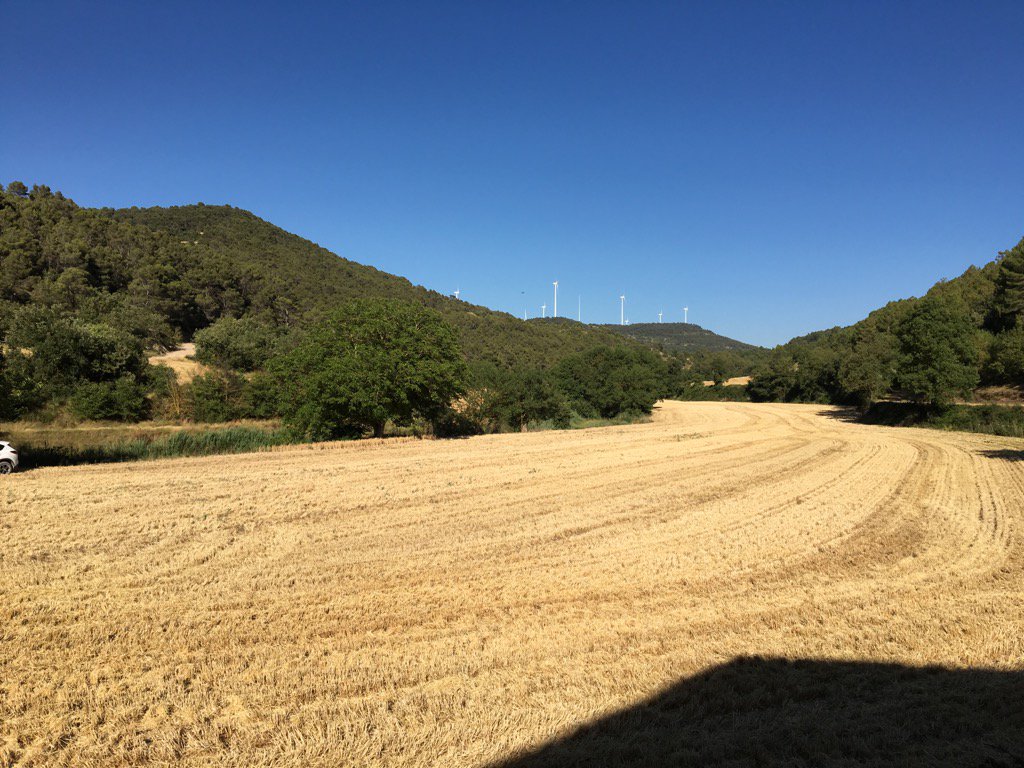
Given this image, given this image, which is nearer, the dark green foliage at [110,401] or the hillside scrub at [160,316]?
the dark green foliage at [110,401]

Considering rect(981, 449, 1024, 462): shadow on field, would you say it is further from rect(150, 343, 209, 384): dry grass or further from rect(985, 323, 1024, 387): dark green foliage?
rect(150, 343, 209, 384): dry grass

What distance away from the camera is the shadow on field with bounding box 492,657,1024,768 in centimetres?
390

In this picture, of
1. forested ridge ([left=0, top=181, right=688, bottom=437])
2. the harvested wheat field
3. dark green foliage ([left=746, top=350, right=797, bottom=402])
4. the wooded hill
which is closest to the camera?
the harvested wheat field

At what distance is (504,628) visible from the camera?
6344 mm

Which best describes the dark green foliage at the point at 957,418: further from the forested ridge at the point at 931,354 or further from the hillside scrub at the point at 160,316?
the hillside scrub at the point at 160,316

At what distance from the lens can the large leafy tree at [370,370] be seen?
24688 mm

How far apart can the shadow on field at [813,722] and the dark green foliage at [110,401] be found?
43755mm

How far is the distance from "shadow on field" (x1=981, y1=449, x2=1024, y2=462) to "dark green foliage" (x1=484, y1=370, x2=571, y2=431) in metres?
22.7

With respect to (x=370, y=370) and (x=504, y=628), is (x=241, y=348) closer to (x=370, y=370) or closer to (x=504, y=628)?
(x=370, y=370)

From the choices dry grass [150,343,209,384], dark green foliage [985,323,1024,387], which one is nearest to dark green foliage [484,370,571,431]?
dry grass [150,343,209,384]

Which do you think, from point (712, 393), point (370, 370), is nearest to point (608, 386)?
point (370, 370)

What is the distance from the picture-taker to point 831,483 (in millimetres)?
16531

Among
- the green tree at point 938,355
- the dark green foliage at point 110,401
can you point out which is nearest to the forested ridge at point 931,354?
the green tree at point 938,355

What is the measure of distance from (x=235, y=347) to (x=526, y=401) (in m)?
32.7
